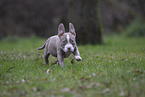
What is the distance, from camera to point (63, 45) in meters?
4.82

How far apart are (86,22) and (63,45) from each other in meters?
6.12

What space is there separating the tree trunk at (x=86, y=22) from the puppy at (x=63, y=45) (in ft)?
17.2

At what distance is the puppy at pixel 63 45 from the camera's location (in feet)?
15.5

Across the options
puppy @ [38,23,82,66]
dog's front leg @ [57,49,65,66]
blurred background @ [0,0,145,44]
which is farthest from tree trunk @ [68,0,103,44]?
dog's front leg @ [57,49,65,66]

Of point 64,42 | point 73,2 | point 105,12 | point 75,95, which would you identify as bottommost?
point 75,95

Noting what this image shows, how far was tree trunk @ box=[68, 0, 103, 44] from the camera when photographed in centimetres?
1070

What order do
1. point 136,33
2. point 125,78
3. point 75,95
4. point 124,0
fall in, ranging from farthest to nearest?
point 124,0 < point 136,33 < point 125,78 < point 75,95

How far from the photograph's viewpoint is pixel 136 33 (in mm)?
16297

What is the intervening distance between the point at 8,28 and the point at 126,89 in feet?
53.1

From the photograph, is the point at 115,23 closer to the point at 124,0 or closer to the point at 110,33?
the point at 110,33

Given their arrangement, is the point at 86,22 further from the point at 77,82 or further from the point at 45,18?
the point at 45,18

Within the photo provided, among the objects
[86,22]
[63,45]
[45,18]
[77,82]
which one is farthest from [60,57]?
[45,18]

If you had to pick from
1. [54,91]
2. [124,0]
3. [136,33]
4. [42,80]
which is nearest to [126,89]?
Result: [54,91]

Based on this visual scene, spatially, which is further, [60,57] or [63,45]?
[60,57]
